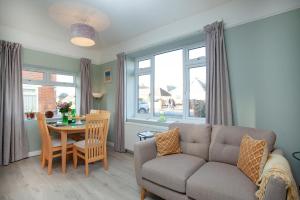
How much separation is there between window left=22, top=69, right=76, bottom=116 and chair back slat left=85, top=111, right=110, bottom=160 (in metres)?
1.94

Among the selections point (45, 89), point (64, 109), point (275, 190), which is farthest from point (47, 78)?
point (275, 190)

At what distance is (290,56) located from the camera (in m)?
2.03

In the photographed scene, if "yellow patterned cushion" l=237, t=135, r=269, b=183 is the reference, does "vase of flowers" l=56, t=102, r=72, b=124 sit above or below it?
above

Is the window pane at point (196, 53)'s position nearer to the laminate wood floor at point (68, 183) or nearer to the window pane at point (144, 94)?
the window pane at point (144, 94)

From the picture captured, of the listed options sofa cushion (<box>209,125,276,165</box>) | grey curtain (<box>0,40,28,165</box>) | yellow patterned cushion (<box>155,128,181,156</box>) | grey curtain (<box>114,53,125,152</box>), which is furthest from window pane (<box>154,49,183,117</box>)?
grey curtain (<box>0,40,28,165</box>)

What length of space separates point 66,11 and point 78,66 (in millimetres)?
1934

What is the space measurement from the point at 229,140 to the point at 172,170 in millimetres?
798

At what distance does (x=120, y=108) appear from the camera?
3963 millimetres

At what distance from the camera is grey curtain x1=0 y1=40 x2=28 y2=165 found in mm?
3143

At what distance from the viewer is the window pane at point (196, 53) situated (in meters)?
3.04

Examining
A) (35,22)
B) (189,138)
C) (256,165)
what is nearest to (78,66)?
(35,22)

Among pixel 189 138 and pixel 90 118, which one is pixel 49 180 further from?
pixel 189 138

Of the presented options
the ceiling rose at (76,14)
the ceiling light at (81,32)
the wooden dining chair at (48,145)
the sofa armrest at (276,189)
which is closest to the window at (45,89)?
the wooden dining chair at (48,145)

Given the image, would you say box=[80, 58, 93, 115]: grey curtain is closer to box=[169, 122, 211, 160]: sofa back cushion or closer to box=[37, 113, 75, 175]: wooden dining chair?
box=[37, 113, 75, 175]: wooden dining chair
